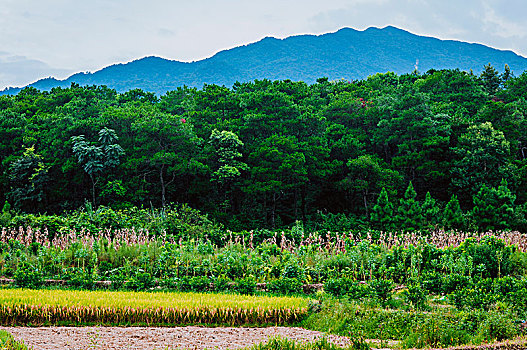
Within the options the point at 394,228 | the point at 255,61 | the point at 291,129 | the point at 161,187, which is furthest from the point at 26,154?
the point at 255,61

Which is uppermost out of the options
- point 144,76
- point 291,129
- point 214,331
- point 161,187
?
point 144,76

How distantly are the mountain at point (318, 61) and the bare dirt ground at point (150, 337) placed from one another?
78.3m

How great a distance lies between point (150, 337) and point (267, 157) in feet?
49.7

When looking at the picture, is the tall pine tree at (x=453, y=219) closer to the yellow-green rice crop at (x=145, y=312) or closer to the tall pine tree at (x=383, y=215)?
the tall pine tree at (x=383, y=215)

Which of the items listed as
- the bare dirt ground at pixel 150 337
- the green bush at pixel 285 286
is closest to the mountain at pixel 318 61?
the green bush at pixel 285 286

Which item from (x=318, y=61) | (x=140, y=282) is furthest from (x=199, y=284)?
(x=318, y=61)

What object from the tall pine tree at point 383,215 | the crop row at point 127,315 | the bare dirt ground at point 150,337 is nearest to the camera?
the bare dirt ground at point 150,337

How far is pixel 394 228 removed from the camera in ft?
58.3

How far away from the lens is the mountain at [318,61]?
9112 centimetres

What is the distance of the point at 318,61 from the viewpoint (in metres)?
98.2

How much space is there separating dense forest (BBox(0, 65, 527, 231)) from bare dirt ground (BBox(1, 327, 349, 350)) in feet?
42.4

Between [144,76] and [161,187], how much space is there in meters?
75.5

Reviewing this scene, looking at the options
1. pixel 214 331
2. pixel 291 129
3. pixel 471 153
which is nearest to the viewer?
pixel 214 331

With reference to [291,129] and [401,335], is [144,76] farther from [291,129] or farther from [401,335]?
[401,335]
